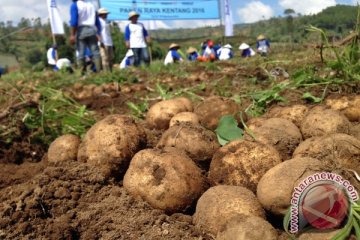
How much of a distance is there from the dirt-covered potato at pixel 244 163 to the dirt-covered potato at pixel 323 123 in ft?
1.44

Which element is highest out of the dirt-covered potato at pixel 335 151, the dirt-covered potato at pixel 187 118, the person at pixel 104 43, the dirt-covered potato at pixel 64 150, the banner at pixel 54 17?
the banner at pixel 54 17

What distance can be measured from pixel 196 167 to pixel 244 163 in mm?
272

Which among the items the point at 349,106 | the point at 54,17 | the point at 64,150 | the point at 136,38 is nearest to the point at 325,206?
the point at 349,106

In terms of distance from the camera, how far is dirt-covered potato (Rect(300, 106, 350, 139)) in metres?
2.39

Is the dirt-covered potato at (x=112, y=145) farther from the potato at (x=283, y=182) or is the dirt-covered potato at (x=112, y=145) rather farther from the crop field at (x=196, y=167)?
the potato at (x=283, y=182)

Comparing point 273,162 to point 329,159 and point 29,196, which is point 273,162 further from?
point 29,196

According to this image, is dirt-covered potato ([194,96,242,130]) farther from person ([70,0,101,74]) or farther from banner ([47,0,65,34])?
banner ([47,0,65,34])

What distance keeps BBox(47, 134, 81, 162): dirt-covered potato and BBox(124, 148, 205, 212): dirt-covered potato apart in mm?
786

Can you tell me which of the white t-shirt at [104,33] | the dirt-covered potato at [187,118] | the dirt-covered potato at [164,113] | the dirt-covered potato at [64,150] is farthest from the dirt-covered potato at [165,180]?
the white t-shirt at [104,33]

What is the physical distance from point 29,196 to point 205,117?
132cm

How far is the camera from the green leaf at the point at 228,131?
2453 millimetres

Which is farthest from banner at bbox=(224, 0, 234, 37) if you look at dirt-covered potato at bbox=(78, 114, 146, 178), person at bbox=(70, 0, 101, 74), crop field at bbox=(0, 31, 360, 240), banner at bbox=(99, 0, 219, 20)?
dirt-covered potato at bbox=(78, 114, 146, 178)

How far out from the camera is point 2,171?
10.4 feet

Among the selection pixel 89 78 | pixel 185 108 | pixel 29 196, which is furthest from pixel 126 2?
pixel 29 196
